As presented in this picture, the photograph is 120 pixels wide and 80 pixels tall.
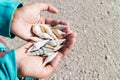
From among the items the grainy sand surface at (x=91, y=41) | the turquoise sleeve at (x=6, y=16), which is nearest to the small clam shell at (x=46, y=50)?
Answer: the turquoise sleeve at (x=6, y=16)

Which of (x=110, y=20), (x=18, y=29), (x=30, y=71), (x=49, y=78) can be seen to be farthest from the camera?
(x=110, y=20)

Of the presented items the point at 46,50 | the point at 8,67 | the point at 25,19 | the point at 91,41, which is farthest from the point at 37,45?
the point at 91,41

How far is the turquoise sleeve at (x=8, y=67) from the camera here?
1.64m

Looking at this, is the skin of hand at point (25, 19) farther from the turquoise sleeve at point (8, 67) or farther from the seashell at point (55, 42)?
the turquoise sleeve at point (8, 67)

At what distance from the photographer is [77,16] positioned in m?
2.61

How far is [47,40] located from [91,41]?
56cm

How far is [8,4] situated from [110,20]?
37.8 inches

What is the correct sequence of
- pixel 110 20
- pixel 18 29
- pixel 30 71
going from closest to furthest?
pixel 30 71
pixel 18 29
pixel 110 20

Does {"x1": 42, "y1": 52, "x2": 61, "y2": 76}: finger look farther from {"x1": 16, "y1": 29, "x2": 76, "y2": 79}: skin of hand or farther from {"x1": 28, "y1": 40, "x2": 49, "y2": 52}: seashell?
{"x1": 28, "y1": 40, "x2": 49, "y2": 52}: seashell

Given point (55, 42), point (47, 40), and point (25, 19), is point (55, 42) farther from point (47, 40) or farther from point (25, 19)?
point (25, 19)

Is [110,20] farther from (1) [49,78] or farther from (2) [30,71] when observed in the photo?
(2) [30,71]

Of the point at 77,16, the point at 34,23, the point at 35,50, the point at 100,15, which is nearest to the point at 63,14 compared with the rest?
the point at 77,16

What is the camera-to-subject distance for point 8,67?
1.64 meters

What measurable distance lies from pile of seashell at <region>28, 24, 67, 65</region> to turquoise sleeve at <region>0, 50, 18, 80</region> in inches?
8.4
